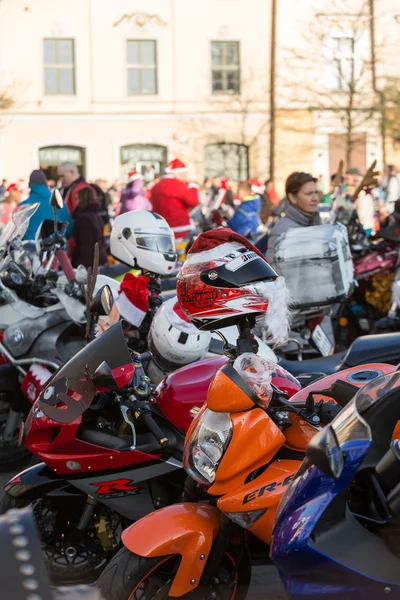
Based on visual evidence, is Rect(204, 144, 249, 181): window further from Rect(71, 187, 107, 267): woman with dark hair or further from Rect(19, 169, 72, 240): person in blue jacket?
Rect(19, 169, 72, 240): person in blue jacket

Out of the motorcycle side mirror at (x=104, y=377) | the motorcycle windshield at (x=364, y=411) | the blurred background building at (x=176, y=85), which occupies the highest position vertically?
the blurred background building at (x=176, y=85)

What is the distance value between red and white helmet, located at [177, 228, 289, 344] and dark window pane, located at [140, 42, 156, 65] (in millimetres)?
31279

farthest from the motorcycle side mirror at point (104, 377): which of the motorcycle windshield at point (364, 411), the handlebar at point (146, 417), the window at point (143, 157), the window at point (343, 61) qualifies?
the window at point (143, 157)

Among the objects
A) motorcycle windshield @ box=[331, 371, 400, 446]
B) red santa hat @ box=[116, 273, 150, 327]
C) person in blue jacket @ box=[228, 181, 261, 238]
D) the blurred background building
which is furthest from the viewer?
the blurred background building

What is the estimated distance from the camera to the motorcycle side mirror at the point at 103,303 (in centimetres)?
400

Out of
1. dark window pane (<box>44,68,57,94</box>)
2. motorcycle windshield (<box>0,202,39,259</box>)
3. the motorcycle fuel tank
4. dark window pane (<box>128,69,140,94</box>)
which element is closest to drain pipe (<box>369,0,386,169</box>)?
dark window pane (<box>128,69,140,94</box>)

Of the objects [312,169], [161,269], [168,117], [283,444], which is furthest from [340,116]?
[283,444]

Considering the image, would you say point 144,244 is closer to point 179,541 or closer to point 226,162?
point 179,541

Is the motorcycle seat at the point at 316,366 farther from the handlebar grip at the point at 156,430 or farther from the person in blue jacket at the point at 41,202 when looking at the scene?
the person in blue jacket at the point at 41,202

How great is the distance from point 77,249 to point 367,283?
263cm

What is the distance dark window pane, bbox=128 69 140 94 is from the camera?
33844 millimetres

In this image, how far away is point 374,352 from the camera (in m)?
4.59

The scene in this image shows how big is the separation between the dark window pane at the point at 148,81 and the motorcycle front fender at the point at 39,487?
31.0 metres

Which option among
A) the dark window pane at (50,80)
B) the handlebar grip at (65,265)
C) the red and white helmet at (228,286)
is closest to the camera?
the red and white helmet at (228,286)
